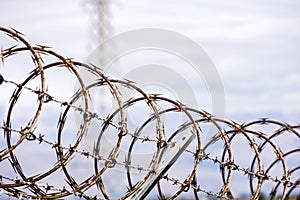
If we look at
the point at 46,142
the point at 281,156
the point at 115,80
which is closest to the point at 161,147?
the point at 115,80

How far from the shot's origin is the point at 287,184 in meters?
9.64

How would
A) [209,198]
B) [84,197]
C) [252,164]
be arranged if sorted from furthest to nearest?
[252,164], [209,198], [84,197]

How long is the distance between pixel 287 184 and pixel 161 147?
2388 mm

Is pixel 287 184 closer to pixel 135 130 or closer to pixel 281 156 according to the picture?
pixel 281 156

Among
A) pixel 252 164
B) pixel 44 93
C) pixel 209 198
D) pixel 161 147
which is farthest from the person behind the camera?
pixel 252 164

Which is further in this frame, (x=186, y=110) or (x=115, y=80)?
(x=186, y=110)

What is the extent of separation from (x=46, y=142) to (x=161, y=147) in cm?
149

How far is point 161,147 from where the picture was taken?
788 cm

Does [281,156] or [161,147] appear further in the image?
[281,156]

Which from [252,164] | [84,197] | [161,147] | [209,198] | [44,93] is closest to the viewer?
[44,93]

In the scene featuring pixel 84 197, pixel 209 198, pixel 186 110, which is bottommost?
pixel 84 197

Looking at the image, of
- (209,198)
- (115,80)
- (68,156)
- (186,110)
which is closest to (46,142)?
(68,156)

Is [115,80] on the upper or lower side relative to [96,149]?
upper

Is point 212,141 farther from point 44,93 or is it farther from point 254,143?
point 44,93
